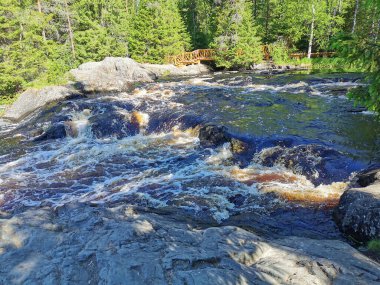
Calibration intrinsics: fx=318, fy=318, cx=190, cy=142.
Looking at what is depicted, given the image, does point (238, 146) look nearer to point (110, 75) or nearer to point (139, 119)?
point (139, 119)

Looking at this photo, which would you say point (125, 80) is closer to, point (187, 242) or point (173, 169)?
point (173, 169)

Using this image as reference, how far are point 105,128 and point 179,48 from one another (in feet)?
77.2

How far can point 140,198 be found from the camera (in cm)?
846

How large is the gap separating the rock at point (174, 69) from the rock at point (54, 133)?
1619 centimetres

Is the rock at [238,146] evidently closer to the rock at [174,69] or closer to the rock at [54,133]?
the rock at [54,133]

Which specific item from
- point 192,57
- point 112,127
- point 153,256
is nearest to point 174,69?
point 192,57

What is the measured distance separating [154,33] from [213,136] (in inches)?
981

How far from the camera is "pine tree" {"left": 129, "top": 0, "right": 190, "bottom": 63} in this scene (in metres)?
33.5

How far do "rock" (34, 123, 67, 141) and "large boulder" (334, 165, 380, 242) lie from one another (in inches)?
477

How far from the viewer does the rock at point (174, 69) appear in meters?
30.9

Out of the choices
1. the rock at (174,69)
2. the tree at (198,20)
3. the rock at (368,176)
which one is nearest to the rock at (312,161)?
the rock at (368,176)

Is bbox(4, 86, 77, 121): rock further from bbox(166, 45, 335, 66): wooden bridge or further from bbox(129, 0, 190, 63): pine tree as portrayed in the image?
bbox(166, 45, 335, 66): wooden bridge

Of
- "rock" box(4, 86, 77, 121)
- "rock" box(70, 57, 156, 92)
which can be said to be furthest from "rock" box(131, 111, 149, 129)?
"rock" box(70, 57, 156, 92)

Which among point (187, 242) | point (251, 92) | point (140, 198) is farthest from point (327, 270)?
point (251, 92)
